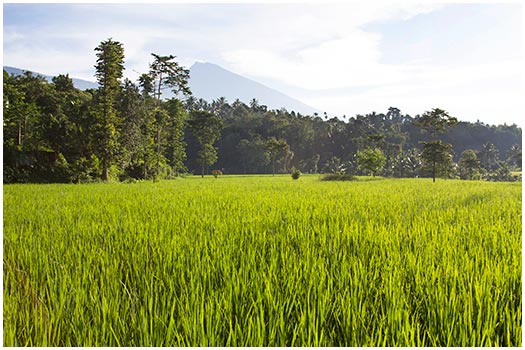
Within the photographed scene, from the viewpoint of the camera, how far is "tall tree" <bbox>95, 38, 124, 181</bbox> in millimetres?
17938

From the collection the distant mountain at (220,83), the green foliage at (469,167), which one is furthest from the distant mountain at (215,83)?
the green foliage at (469,167)

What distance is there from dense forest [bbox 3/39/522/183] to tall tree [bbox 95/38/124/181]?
5 cm

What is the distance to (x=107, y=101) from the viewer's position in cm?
1853

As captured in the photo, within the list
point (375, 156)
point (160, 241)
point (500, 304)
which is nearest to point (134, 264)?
point (160, 241)

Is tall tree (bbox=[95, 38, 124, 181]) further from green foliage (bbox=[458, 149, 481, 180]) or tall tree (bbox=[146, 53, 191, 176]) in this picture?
green foliage (bbox=[458, 149, 481, 180])

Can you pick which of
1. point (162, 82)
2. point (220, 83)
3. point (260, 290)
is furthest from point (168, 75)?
point (260, 290)

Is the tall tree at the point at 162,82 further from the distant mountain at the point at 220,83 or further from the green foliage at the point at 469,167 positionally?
the green foliage at the point at 469,167

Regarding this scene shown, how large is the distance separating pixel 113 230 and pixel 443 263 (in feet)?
8.99

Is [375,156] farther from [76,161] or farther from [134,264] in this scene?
[134,264]

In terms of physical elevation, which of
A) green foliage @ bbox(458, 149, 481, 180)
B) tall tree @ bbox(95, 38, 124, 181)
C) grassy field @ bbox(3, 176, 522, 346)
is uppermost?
tall tree @ bbox(95, 38, 124, 181)

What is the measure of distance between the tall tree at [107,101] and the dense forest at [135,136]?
47 mm

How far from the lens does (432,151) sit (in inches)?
880

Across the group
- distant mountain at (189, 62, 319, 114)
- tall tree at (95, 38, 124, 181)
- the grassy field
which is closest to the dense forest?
tall tree at (95, 38, 124, 181)

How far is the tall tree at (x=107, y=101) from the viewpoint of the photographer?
58.9 ft
